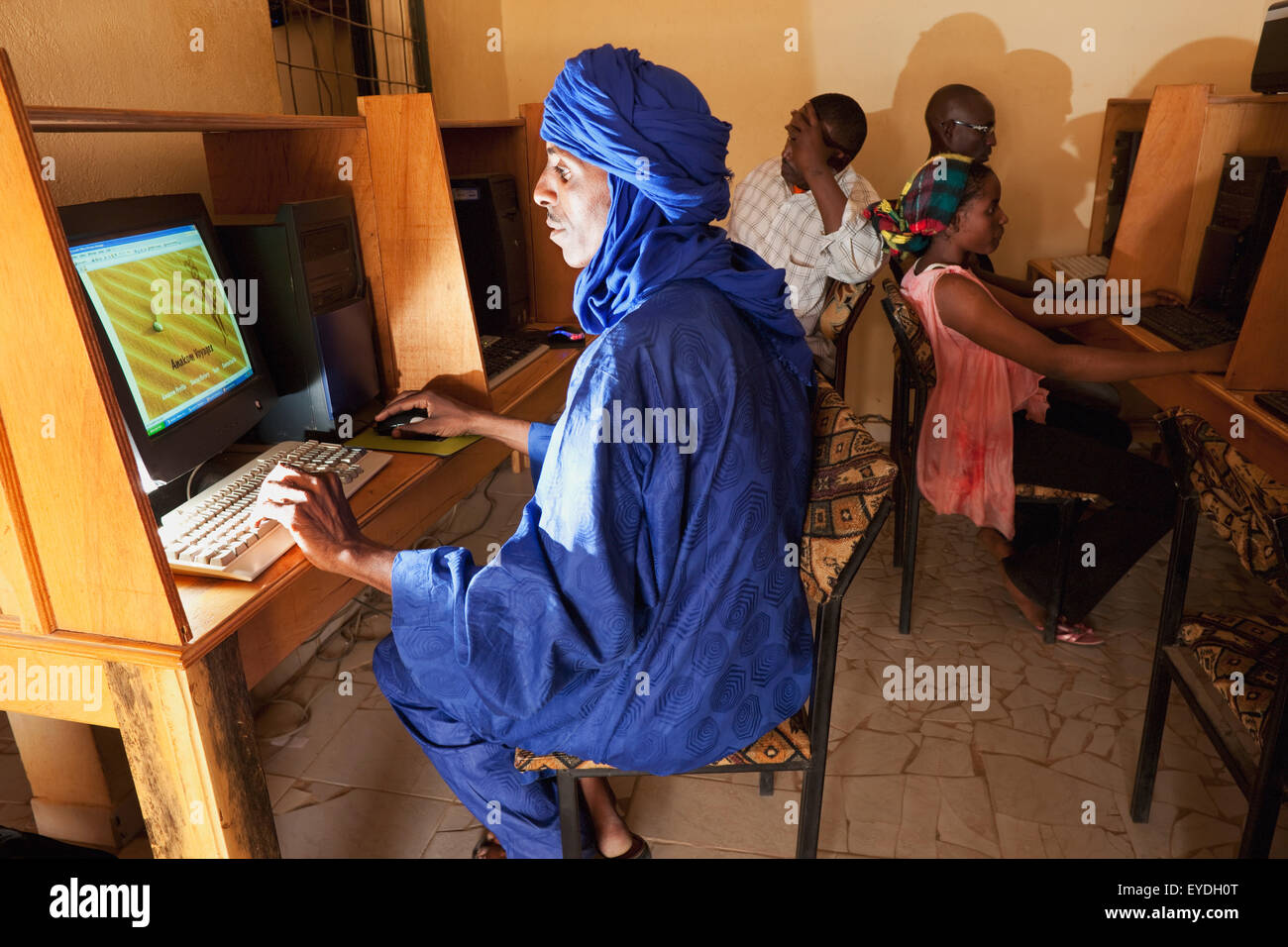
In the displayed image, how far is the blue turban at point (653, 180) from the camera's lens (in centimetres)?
114

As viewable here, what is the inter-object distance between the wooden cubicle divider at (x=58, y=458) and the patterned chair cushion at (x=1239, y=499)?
4.14 feet

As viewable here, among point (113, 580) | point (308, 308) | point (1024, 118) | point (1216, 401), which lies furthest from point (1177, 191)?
point (113, 580)

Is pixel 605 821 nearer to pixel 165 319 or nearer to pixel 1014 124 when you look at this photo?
pixel 165 319

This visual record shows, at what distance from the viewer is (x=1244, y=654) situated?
138cm

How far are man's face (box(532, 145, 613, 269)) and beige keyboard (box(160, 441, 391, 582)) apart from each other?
19.3 inches

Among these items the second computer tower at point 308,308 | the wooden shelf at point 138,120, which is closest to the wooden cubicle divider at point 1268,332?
the second computer tower at point 308,308

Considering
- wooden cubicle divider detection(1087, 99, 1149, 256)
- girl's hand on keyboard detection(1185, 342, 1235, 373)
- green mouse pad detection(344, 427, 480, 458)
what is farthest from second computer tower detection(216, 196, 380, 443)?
wooden cubicle divider detection(1087, 99, 1149, 256)

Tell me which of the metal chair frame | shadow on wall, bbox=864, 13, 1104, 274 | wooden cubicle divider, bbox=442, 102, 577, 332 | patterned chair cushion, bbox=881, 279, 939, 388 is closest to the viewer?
the metal chair frame

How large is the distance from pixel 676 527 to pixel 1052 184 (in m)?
2.99

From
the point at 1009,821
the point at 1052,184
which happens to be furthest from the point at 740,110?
the point at 1009,821

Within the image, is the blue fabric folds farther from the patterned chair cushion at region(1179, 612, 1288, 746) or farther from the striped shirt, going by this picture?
the striped shirt

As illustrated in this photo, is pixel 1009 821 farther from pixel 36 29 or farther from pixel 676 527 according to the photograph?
pixel 36 29

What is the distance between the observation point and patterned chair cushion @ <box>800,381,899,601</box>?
3.55 ft

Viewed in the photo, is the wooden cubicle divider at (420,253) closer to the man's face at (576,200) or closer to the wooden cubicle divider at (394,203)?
the wooden cubicle divider at (394,203)
